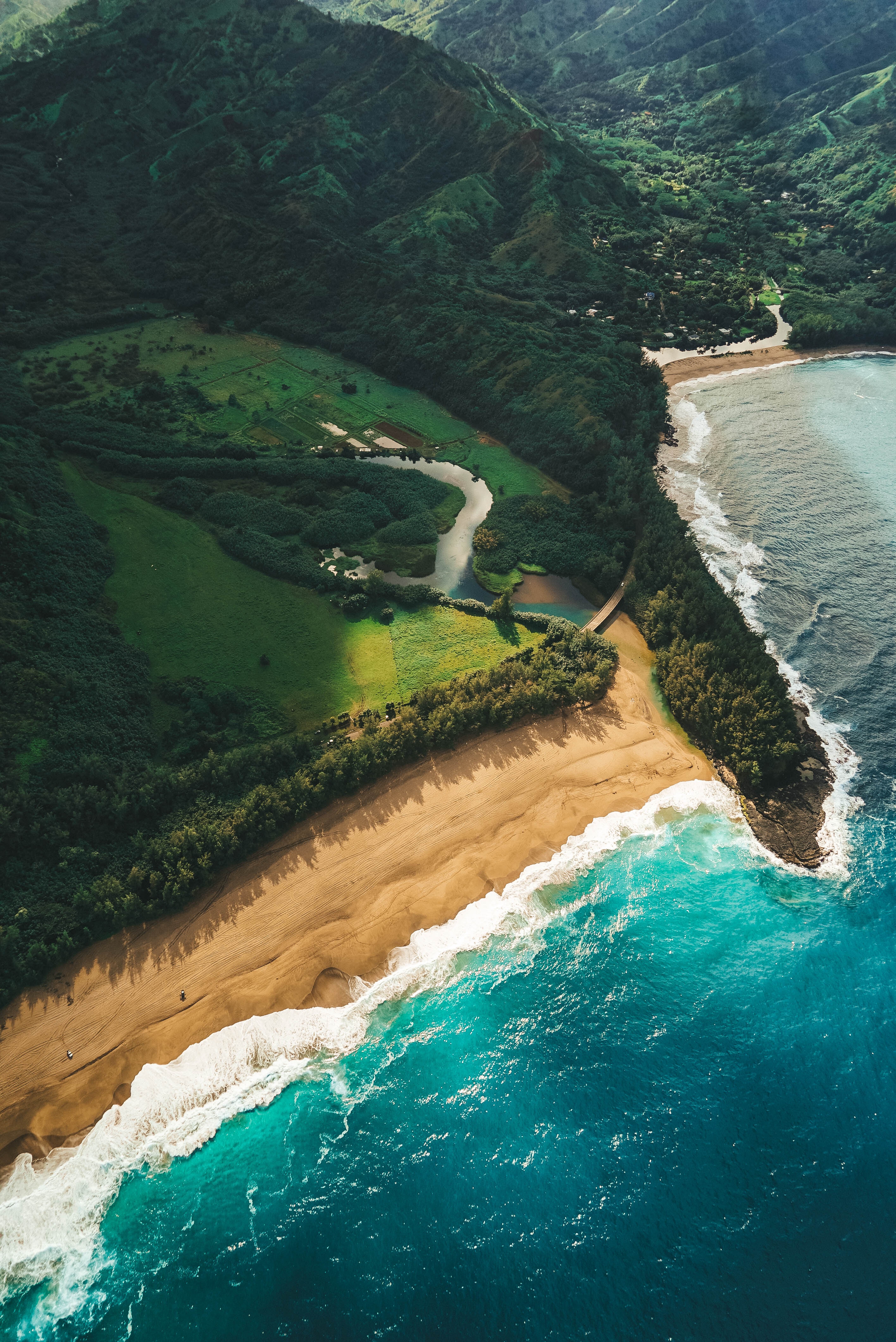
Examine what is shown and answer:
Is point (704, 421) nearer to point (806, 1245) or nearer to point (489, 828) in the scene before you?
point (489, 828)

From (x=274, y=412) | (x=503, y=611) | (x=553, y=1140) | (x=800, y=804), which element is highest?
(x=274, y=412)

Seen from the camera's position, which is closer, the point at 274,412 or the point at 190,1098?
the point at 190,1098

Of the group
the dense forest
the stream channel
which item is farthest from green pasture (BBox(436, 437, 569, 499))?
the stream channel

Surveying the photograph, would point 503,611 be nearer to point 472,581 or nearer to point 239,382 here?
point 472,581

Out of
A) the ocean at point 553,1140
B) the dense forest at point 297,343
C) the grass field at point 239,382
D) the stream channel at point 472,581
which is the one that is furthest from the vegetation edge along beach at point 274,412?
the ocean at point 553,1140

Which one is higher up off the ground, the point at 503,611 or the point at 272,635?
the point at 272,635

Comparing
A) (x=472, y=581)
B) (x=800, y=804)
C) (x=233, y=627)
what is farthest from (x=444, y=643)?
(x=800, y=804)

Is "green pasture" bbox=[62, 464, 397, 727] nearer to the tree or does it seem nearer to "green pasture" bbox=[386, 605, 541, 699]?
"green pasture" bbox=[386, 605, 541, 699]

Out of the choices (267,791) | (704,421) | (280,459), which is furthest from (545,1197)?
(704,421)
